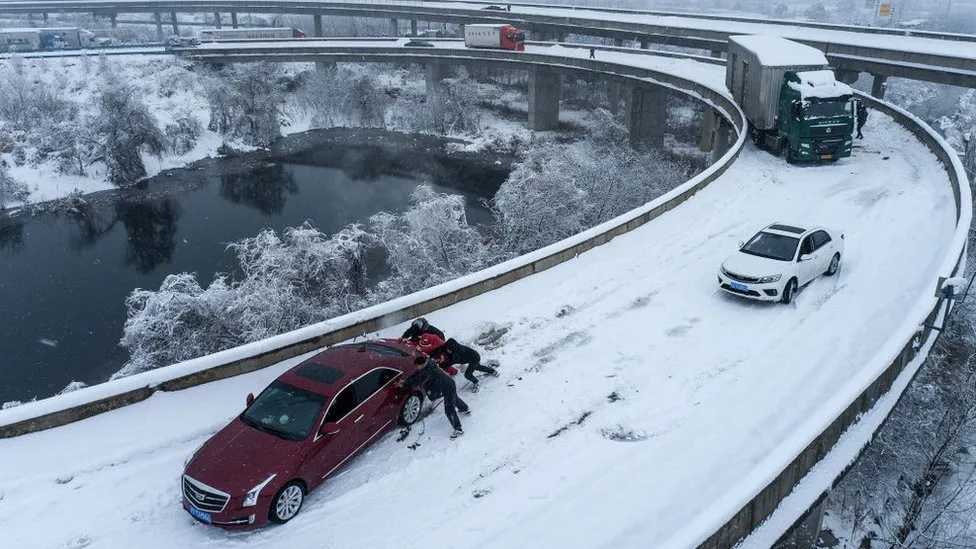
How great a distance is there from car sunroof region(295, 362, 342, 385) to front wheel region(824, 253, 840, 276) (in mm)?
12544

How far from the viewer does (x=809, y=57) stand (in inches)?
1117

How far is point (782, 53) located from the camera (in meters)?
29.0

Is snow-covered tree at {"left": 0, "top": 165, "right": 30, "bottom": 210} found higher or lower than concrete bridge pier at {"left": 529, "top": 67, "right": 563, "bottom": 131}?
lower

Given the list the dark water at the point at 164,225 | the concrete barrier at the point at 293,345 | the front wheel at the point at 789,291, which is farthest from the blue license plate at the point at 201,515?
the dark water at the point at 164,225

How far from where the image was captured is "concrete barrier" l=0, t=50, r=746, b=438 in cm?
1144

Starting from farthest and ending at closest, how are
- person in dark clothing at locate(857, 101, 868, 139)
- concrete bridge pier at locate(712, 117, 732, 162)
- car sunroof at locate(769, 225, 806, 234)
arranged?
1. concrete bridge pier at locate(712, 117, 732, 162)
2. person in dark clothing at locate(857, 101, 868, 139)
3. car sunroof at locate(769, 225, 806, 234)

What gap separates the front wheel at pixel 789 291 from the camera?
15.6m

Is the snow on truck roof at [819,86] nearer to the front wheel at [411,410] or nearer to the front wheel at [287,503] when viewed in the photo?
the front wheel at [411,410]

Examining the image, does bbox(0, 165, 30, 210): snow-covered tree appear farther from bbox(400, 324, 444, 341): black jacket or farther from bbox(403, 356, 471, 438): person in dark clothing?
bbox(403, 356, 471, 438): person in dark clothing

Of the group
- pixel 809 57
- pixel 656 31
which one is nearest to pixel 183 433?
pixel 809 57

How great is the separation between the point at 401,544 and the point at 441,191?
39.9 metres

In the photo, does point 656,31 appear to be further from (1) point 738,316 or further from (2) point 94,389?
(2) point 94,389

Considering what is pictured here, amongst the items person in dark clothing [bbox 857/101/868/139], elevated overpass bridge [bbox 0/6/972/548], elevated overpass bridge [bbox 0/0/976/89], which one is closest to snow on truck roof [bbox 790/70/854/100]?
person in dark clothing [bbox 857/101/868/139]

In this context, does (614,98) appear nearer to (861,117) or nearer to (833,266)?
(861,117)
